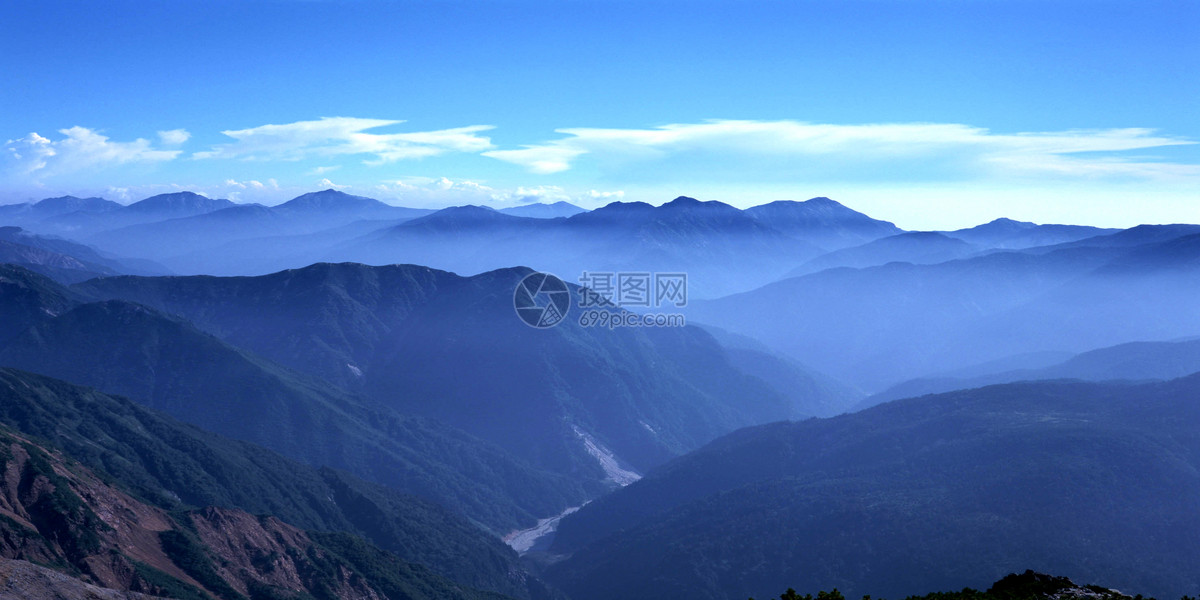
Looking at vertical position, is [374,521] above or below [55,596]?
below

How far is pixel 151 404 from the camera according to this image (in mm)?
186250

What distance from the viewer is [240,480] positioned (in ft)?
431

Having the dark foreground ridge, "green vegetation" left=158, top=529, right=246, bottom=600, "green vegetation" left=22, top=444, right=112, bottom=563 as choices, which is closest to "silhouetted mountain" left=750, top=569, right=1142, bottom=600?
the dark foreground ridge

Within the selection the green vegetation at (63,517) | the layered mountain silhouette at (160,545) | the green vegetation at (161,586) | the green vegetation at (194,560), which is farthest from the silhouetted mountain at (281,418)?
the green vegetation at (161,586)

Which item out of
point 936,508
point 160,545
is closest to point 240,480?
point 160,545

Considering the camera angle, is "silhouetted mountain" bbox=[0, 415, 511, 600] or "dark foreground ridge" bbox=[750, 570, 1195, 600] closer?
"dark foreground ridge" bbox=[750, 570, 1195, 600]

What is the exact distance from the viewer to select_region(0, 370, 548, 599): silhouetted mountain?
116 metres

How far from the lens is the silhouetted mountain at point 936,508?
110 metres

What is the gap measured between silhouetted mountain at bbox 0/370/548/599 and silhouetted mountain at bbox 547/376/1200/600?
68.4 feet

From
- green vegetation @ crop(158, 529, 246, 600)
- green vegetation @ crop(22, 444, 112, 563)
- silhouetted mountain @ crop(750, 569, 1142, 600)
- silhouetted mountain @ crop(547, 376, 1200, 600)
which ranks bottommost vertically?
silhouetted mountain @ crop(547, 376, 1200, 600)

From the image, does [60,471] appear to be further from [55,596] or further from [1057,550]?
[1057,550]

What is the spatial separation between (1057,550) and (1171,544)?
1726 centimetres

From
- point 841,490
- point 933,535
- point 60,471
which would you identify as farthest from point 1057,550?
point 60,471

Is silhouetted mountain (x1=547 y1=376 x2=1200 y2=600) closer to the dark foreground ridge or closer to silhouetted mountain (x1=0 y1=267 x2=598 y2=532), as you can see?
silhouetted mountain (x1=0 y1=267 x2=598 y2=532)
